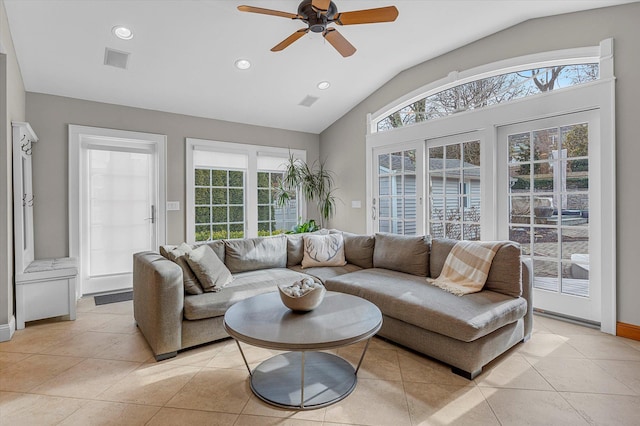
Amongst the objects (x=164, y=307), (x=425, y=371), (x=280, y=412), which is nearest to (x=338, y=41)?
(x=164, y=307)

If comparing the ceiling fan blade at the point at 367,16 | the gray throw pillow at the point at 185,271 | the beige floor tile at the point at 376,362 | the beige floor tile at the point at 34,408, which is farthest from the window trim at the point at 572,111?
the beige floor tile at the point at 34,408

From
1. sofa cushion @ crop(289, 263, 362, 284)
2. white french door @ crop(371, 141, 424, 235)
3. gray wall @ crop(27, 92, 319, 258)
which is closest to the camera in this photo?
sofa cushion @ crop(289, 263, 362, 284)

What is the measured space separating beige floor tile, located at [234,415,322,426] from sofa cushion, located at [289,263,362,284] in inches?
61.6

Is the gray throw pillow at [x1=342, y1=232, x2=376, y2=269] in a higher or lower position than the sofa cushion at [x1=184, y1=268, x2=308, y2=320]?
higher

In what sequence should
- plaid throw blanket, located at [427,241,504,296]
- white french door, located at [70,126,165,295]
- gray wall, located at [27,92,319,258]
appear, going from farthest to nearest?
white french door, located at [70,126,165,295] < gray wall, located at [27,92,319,258] < plaid throw blanket, located at [427,241,504,296]

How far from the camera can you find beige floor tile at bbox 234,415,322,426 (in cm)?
176

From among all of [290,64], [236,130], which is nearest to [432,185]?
[290,64]

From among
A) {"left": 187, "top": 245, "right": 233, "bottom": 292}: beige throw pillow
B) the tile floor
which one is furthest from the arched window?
{"left": 187, "top": 245, "right": 233, "bottom": 292}: beige throw pillow

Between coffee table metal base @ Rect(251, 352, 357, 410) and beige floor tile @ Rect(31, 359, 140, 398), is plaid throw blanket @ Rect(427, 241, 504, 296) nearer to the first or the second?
coffee table metal base @ Rect(251, 352, 357, 410)

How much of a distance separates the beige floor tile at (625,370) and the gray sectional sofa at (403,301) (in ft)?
1.68

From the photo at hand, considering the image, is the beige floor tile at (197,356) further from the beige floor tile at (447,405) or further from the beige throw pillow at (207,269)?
the beige floor tile at (447,405)

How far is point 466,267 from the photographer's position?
2832 mm

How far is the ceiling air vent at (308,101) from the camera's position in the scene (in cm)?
478

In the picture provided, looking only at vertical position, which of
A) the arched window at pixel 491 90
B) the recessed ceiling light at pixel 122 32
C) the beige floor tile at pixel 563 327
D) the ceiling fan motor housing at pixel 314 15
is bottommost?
the beige floor tile at pixel 563 327
